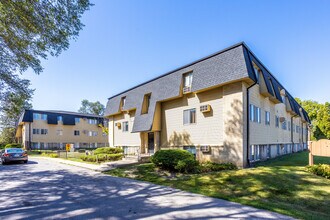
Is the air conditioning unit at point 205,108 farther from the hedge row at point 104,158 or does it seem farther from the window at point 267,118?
the hedge row at point 104,158

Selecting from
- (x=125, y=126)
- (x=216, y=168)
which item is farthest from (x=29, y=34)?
(x=125, y=126)

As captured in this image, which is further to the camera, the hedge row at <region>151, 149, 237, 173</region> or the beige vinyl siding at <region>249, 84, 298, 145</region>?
the beige vinyl siding at <region>249, 84, 298, 145</region>

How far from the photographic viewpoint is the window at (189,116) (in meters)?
16.8

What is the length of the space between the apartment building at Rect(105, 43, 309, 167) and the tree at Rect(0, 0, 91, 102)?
9315mm

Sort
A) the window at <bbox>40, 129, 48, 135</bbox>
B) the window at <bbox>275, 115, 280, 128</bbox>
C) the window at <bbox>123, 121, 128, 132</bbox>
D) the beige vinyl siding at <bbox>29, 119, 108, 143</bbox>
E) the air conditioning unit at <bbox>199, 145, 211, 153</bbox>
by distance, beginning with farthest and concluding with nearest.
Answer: the window at <bbox>40, 129, 48, 135</bbox> → the beige vinyl siding at <bbox>29, 119, 108, 143</bbox> → the window at <bbox>123, 121, 128, 132</bbox> → the window at <bbox>275, 115, 280, 128</bbox> → the air conditioning unit at <bbox>199, 145, 211, 153</bbox>

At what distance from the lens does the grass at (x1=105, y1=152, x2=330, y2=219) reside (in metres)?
6.71

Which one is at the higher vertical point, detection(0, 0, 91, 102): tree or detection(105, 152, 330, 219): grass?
detection(0, 0, 91, 102): tree

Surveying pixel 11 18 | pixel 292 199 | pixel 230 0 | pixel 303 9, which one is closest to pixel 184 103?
pixel 230 0

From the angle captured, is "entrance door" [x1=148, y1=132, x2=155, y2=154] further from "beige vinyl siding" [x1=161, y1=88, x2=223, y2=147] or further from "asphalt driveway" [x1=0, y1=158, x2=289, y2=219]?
"asphalt driveway" [x1=0, y1=158, x2=289, y2=219]

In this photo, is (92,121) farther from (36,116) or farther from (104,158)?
(104,158)

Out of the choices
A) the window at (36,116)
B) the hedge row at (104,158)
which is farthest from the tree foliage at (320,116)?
the window at (36,116)

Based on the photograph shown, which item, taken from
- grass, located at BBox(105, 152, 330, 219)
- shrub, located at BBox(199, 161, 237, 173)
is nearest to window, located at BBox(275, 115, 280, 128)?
grass, located at BBox(105, 152, 330, 219)

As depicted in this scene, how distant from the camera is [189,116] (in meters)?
17.1

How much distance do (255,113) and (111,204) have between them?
41.0 ft
